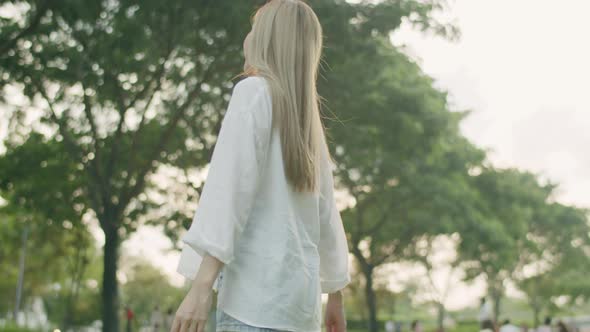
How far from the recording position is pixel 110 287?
1599cm

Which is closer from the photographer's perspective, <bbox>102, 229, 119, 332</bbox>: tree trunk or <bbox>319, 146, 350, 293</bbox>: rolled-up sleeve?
<bbox>319, 146, 350, 293</bbox>: rolled-up sleeve

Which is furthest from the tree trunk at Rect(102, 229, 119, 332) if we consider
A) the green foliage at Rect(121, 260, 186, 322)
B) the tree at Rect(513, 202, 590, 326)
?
the green foliage at Rect(121, 260, 186, 322)

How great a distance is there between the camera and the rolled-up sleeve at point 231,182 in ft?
6.54

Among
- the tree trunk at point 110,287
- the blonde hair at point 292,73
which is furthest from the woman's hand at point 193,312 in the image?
the tree trunk at point 110,287

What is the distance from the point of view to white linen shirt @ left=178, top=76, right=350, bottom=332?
6.64ft

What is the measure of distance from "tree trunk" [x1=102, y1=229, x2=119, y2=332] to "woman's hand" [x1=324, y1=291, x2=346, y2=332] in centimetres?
1395

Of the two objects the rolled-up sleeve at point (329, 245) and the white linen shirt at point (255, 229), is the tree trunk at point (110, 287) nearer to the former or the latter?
the rolled-up sleeve at point (329, 245)

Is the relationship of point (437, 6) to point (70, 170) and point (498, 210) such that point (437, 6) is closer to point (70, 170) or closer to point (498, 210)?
point (70, 170)

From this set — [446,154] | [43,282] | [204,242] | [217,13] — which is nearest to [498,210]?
[446,154]

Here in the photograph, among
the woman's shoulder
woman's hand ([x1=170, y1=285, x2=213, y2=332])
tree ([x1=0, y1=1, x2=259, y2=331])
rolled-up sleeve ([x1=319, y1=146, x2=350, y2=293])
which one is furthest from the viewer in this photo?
tree ([x1=0, y1=1, x2=259, y2=331])

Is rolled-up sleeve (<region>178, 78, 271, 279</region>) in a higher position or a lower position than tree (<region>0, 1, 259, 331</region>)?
lower

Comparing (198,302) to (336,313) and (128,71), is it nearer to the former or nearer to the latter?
(336,313)

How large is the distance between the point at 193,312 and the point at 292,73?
2.66ft

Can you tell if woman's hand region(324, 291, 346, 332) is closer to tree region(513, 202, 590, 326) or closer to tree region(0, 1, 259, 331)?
tree region(0, 1, 259, 331)
